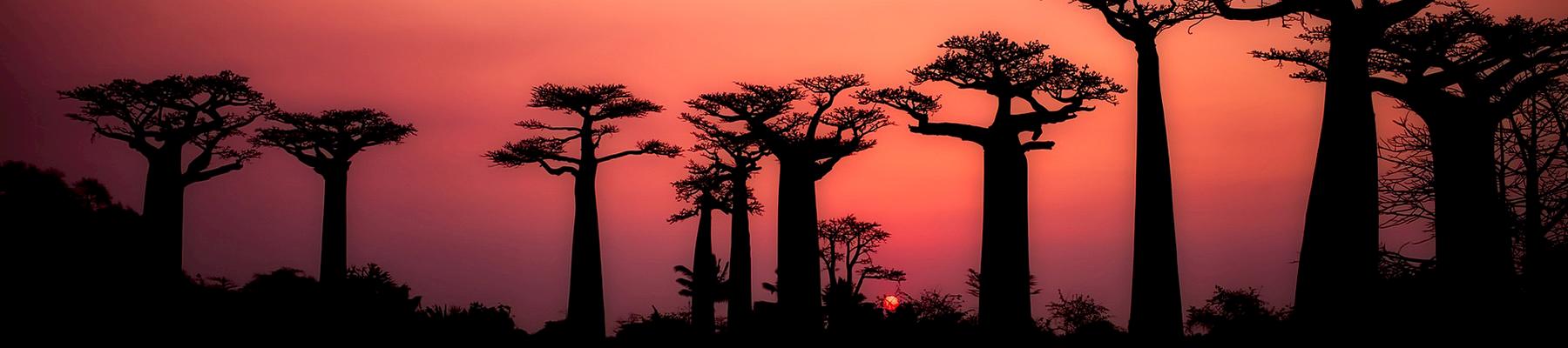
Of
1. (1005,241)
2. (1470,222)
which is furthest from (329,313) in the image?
(1470,222)

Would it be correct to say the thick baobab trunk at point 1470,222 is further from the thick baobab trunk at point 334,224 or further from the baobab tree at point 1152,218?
the thick baobab trunk at point 334,224

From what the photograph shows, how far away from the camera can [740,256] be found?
30.5 meters

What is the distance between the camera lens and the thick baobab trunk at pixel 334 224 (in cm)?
A: 2941

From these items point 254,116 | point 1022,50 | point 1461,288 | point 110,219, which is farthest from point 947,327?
point 254,116

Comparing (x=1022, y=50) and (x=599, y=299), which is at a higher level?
(x=1022, y=50)

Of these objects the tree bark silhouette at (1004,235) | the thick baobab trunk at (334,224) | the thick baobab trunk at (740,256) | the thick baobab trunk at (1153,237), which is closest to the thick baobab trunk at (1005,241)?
the tree bark silhouette at (1004,235)

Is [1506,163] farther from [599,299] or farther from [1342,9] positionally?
[599,299]

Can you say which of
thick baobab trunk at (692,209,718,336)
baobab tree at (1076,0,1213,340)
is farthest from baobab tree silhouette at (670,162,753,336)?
baobab tree at (1076,0,1213,340)

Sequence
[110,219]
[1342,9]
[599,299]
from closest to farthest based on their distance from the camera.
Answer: [1342,9] → [110,219] → [599,299]

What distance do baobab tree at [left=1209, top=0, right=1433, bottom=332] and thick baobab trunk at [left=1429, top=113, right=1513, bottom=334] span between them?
2472mm

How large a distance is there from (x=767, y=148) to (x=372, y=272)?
12.6 m

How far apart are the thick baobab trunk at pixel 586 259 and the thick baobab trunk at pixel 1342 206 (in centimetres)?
1754

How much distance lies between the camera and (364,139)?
3156cm

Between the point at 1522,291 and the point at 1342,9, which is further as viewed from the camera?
the point at 1522,291
